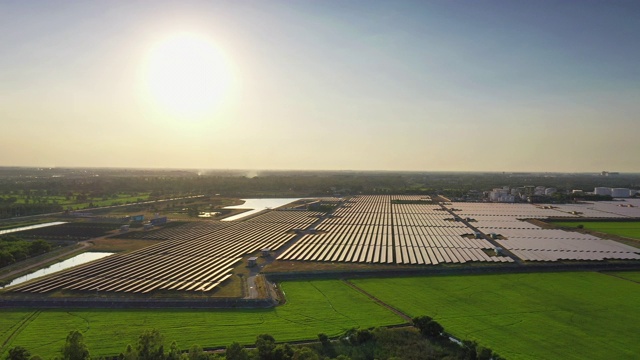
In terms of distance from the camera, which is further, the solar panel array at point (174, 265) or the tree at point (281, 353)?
the solar panel array at point (174, 265)

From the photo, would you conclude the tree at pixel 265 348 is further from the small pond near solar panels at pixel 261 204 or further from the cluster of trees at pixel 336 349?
the small pond near solar panels at pixel 261 204

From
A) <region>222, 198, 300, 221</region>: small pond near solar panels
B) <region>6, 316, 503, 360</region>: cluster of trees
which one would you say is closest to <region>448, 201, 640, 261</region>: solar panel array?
<region>6, 316, 503, 360</region>: cluster of trees

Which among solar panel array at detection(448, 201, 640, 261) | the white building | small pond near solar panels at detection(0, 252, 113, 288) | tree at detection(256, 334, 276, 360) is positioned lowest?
small pond near solar panels at detection(0, 252, 113, 288)

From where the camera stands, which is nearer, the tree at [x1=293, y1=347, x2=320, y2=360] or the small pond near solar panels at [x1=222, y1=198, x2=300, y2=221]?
the tree at [x1=293, y1=347, x2=320, y2=360]

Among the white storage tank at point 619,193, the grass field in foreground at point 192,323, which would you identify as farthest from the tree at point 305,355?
the white storage tank at point 619,193

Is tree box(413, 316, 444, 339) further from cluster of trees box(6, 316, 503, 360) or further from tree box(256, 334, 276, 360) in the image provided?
tree box(256, 334, 276, 360)

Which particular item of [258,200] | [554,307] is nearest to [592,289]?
[554,307]

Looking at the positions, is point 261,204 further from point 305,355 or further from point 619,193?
point 619,193

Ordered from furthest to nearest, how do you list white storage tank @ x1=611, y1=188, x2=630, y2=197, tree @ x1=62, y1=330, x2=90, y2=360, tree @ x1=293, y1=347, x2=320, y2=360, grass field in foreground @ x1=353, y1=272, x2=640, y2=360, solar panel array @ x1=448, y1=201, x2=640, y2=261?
white storage tank @ x1=611, y1=188, x2=630, y2=197
solar panel array @ x1=448, y1=201, x2=640, y2=261
grass field in foreground @ x1=353, y1=272, x2=640, y2=360
tree @ x1=293, y1=347, x2=320, y2=360
tree @ x1=62, y1=330, x2=90, y2=360
